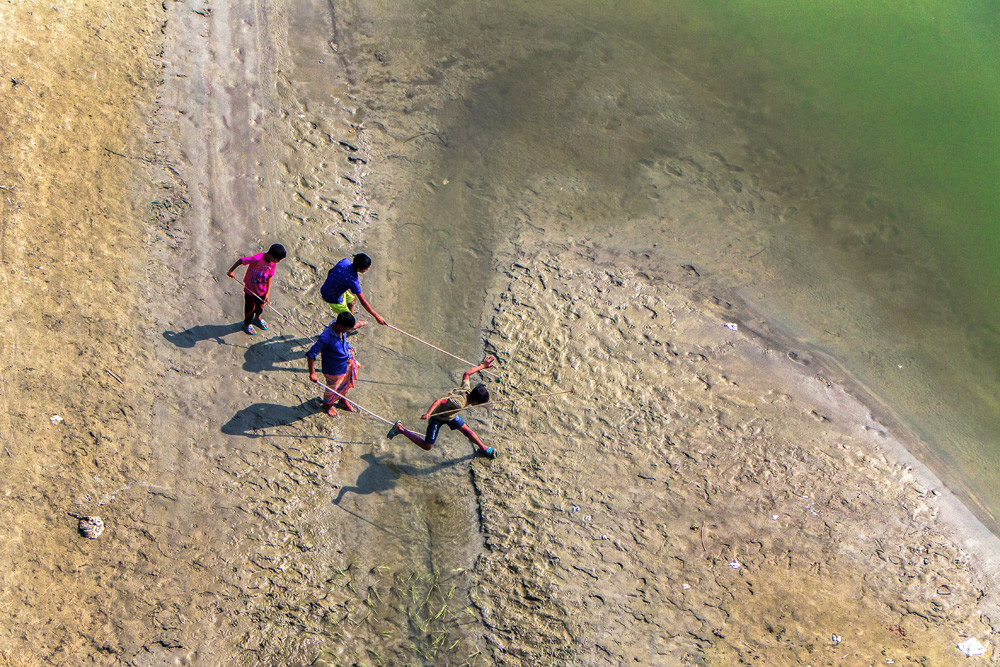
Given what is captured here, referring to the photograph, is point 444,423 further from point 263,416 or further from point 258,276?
point 258,276

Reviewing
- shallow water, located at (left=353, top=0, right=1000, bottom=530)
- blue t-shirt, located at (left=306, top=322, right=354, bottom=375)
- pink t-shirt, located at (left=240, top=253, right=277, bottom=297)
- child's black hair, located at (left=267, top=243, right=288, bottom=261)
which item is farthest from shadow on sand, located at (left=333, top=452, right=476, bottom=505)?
child's black hair, located at (left=267, top=243, right=288, bottom=261)

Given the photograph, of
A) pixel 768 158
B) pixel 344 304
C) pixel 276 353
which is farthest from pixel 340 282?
pixel 768 158

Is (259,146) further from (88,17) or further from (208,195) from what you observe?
(88,17)

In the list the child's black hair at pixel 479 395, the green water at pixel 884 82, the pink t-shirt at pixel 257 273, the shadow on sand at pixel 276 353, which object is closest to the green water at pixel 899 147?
the green water at pixel 884 82

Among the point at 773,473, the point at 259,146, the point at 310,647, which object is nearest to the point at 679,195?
the point at 773,473

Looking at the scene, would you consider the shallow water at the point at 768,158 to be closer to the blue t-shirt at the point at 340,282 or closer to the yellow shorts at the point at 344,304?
the yellow shorts at the point at 344,304
